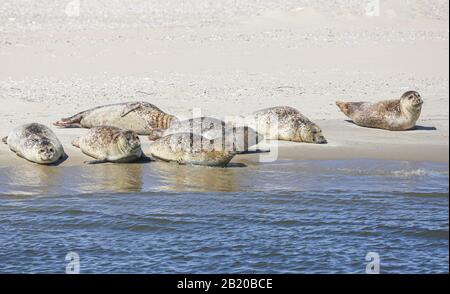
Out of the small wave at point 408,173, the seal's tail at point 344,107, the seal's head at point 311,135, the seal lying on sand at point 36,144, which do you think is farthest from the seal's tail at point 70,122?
the small wave at point 408,173

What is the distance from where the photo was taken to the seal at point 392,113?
40.4 ft

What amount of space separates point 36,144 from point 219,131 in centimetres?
215

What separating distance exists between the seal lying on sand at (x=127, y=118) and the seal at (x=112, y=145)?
4.51 feet

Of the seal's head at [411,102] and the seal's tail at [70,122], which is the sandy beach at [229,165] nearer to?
the seal's tail at [70,122]

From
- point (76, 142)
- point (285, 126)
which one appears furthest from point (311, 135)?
point (76, 142)

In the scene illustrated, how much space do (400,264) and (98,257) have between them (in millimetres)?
2433

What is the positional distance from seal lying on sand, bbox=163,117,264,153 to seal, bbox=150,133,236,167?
354 mm

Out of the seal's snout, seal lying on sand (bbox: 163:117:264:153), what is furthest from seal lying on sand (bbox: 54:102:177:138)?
the seal's snout

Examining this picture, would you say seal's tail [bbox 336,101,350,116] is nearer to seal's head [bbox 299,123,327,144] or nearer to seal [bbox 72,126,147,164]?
seal's head [bbox 299,123,327,144]

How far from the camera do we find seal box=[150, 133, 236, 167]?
10.3 m

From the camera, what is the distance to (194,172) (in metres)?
10.2

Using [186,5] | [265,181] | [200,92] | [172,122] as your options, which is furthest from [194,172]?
[186,5]

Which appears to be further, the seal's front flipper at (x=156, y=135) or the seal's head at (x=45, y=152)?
the seal's front flipper at (x=156, y=135)

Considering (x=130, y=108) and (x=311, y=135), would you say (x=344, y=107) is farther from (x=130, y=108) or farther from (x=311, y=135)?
(x=130, y=108)
